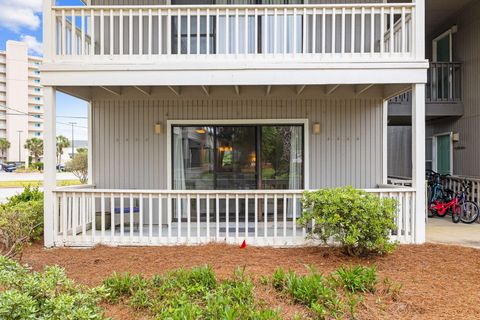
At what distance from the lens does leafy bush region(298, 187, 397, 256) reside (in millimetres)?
4871

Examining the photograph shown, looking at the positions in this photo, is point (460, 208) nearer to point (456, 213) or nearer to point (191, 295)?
point (456, 213)

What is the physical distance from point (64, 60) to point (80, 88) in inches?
37.5

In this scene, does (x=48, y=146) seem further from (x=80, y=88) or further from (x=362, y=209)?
(x=362, y=209)

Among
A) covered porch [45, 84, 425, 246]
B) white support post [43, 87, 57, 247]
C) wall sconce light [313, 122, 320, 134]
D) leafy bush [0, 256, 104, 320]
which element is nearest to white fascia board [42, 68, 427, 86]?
white support post [43, 87, 57, 247]

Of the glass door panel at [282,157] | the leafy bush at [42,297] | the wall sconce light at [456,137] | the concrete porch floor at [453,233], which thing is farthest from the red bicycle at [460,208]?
the leafy bush at [42,297]

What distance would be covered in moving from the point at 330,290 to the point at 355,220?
5.41 feet

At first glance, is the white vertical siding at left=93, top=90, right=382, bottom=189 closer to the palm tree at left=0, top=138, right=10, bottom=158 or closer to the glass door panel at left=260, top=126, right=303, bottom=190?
the glass door panel at left=260, top=126, right=303, bottom=190

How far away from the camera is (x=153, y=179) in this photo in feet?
24.7

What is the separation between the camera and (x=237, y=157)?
7500mm

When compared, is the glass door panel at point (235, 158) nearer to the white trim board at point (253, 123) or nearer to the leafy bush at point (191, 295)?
the white trim board at point (253, 123)

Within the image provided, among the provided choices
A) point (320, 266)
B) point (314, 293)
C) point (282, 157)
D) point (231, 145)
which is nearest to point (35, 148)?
point (231, 145)

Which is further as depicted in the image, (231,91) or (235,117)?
(235,117)

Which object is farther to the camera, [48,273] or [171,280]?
[171,280]

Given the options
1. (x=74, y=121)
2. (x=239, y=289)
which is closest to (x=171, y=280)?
(x=239, y=289)
